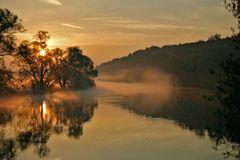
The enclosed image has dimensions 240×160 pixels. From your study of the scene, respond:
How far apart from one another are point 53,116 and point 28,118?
2.97m

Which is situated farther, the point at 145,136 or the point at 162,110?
A: the point at 162,110

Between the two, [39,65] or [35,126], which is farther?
[39,65]

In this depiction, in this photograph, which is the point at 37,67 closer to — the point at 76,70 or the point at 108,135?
the point at 76,70

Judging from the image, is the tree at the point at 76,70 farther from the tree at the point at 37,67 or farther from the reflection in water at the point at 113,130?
the reflection in water at the point at 113,130

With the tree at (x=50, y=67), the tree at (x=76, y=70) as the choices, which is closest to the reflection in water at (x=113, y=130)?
the tree at (x=50, y=67)

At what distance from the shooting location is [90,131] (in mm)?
34094

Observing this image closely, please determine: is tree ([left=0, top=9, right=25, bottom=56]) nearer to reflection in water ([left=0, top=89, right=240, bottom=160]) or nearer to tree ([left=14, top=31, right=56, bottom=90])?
reflection in water ([left=0, top=89, right=240, bottom=160])

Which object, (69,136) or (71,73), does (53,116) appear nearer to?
(69,136)

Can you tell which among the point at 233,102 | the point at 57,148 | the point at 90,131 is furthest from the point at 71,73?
the point at 233,102

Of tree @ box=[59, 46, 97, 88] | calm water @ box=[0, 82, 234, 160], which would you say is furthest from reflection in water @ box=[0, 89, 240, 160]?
tree @ box=[59, 46, 97, 88]

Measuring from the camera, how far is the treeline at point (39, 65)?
4791cm

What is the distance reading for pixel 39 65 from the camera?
78.4 meters

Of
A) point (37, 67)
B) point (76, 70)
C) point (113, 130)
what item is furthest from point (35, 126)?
point (76, 70)

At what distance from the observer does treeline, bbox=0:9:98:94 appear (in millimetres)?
47906
